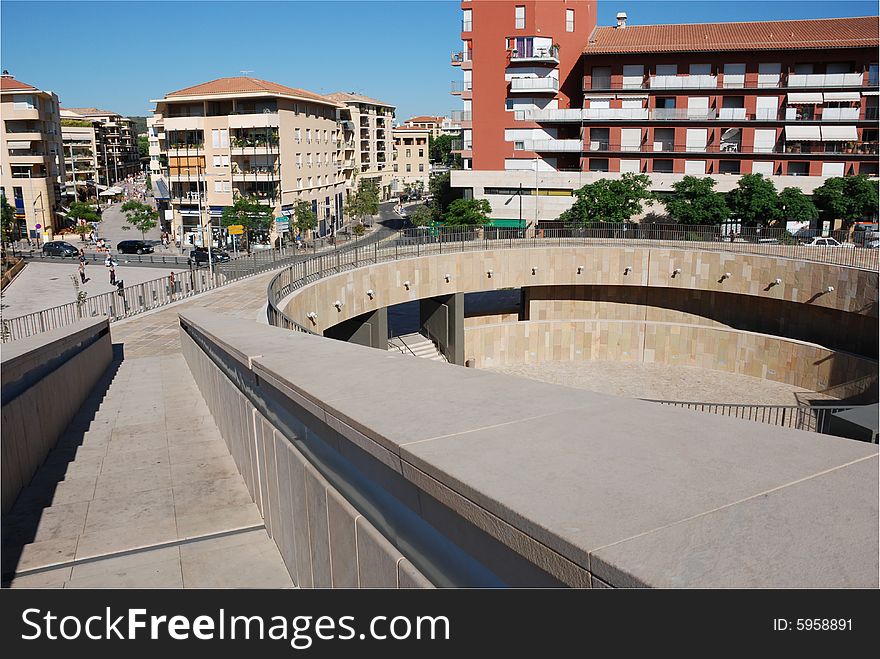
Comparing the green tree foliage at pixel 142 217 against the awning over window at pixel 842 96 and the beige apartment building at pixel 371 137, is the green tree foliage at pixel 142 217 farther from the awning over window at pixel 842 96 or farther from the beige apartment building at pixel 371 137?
the awning over window at pixel 842 96

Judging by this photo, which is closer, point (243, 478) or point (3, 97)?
point (243, 478)

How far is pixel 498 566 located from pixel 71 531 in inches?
194

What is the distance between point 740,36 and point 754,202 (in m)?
12.7

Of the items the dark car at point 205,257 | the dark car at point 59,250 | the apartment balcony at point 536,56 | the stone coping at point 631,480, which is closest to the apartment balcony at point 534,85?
the apartment balcony at point 536,56

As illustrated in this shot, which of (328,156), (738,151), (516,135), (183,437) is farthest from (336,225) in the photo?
(183,437)

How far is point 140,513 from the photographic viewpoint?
6.52 meters

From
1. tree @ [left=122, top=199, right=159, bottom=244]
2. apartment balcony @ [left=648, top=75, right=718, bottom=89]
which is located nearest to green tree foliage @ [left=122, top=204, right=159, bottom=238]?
tree @ [left=122, top=199, right=159, bottom=244]

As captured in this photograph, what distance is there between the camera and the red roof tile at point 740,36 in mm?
43375

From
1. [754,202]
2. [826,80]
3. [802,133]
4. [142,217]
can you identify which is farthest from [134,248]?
[826,80]

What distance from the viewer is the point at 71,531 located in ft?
20.0

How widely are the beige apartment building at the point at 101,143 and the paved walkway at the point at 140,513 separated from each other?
291 feet

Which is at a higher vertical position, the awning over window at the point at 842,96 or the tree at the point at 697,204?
the awning over window at the point at 842,96

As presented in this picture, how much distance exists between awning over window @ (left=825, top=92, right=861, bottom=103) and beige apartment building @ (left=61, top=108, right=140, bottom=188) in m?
78.6
